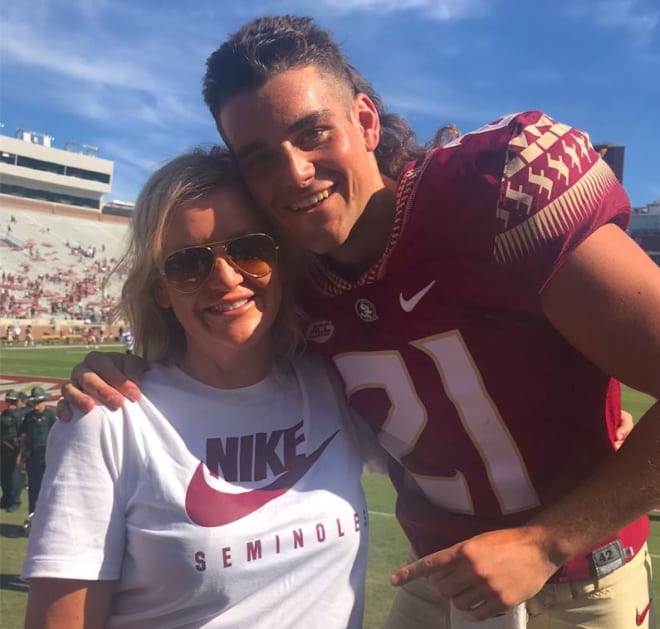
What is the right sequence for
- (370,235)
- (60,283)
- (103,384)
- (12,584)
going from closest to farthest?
(103,384), (370,235), (12,584), (60,283)

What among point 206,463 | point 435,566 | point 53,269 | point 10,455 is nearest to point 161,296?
point 206,463

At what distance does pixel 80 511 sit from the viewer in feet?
4.82

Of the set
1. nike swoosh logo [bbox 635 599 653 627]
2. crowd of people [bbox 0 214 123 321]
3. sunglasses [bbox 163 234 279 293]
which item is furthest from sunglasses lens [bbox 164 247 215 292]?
crowd of people [bbox 0 214 123 321]

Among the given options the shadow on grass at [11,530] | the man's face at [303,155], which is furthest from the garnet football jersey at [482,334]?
the shadow on grass at [11,530]

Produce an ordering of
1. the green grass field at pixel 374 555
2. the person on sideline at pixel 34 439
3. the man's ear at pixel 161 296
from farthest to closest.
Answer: the person on sideline at pixel 34 439, the green grass field at pixel 374 555, the man's ear at pixel 161 296

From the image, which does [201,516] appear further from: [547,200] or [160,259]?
[547,200]

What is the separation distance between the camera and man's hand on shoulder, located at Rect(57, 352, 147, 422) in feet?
5.23

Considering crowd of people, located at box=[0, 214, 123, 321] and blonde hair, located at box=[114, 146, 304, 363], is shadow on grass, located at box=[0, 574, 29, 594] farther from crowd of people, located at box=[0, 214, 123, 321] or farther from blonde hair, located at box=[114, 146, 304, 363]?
crowd of people, located at box=[0, 214, 123, 321]

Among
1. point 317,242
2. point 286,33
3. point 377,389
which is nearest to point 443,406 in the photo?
point 377,389

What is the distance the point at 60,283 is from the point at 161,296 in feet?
133

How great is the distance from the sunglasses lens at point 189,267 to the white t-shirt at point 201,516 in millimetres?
260

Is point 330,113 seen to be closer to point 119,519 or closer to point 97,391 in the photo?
point 97,391

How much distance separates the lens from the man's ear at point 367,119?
78.5 inches

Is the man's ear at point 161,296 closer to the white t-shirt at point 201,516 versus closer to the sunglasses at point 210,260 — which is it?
the sunglasses at point 210,260
